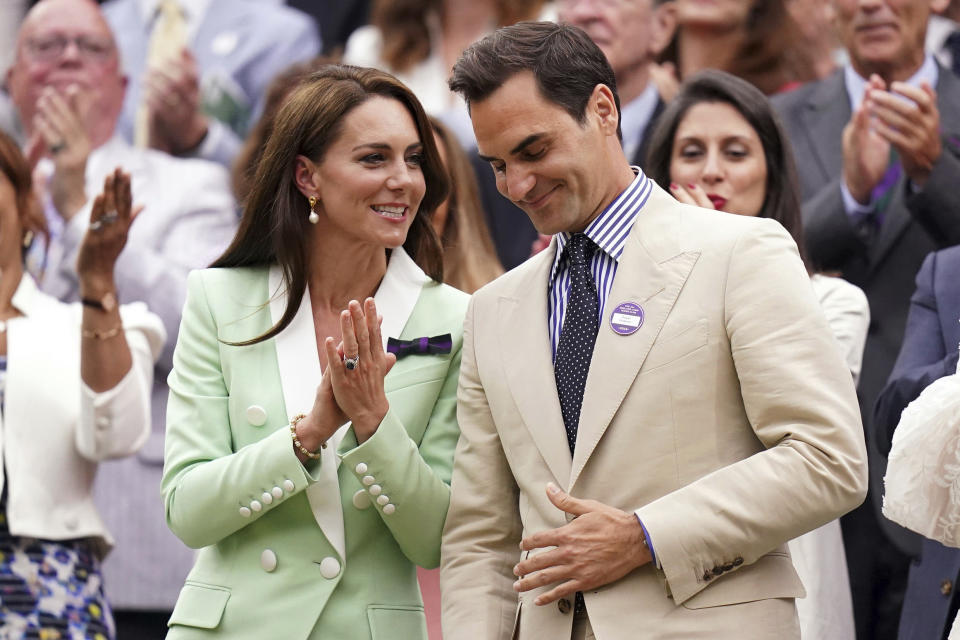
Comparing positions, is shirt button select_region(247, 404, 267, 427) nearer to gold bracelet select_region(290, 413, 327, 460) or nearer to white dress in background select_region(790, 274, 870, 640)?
gold bracelet select_region(290, 413, 327, 460)

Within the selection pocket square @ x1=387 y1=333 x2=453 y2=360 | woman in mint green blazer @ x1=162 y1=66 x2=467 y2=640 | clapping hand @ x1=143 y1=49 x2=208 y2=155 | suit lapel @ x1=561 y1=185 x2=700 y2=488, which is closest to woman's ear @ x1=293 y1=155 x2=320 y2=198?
woman in mint green blazer @ x1=162 y1=66 x2=467 y2=640

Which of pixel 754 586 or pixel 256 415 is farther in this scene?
pixel 256 415

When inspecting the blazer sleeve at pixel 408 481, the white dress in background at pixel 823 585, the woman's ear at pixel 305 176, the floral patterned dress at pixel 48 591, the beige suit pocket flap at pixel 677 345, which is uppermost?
the woman's ear at pixel 305 176

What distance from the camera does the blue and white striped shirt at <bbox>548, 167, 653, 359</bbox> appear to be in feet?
9.95

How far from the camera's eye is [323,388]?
3113mm

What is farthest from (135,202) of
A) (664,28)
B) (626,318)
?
(626,318)

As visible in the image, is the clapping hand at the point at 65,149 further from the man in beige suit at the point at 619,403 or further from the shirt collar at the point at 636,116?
the man in beige suit at the point at 619,403

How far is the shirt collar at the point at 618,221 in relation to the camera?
304 centimetres

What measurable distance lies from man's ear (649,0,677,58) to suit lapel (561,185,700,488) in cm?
301

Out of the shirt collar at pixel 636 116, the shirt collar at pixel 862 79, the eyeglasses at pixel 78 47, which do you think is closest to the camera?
the shirt collar at pixel 862 79

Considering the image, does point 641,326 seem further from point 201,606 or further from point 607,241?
point 201,606

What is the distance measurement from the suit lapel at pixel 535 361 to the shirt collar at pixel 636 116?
248 cm

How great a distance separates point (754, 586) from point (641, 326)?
0.55 m

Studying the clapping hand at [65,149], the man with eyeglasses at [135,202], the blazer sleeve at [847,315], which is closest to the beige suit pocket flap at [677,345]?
the blazer sleeve at [847,315]
